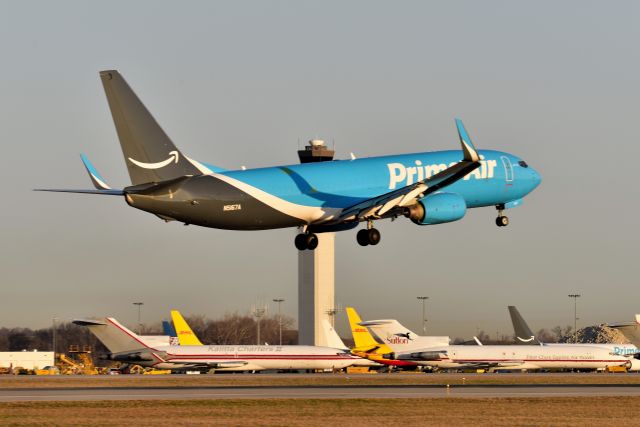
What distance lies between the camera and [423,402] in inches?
2484

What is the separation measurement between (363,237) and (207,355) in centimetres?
5946

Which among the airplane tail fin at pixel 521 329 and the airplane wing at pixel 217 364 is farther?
the airplane tail fin at pixel 521 329

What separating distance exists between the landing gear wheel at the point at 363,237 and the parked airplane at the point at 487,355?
55718 millimetres

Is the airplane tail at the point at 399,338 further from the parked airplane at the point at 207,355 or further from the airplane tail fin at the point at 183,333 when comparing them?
the airplane tail fin at the point at 183,333

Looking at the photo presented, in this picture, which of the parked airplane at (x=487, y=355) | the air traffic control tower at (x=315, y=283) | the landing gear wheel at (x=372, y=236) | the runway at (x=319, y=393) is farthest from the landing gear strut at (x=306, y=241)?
the air traffic control tower at (x=315, y=283)

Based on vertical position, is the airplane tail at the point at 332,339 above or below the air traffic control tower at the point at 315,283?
below

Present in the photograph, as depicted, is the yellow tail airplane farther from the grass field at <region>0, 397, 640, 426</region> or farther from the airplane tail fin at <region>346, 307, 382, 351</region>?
the grass field at <region>0, 397, 640, 426</region>

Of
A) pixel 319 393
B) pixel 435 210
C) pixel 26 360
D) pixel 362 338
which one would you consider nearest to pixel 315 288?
pixel 26 360

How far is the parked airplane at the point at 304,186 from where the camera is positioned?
179ft

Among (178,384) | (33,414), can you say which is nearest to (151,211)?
(33,414)

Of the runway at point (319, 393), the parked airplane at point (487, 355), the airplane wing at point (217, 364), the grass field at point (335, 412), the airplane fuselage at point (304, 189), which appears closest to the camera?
the grass field at point (335, 412)

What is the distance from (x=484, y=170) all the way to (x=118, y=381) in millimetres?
41558

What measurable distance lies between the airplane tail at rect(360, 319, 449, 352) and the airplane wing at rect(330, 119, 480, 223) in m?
61.8

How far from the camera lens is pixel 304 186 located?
59.7m
